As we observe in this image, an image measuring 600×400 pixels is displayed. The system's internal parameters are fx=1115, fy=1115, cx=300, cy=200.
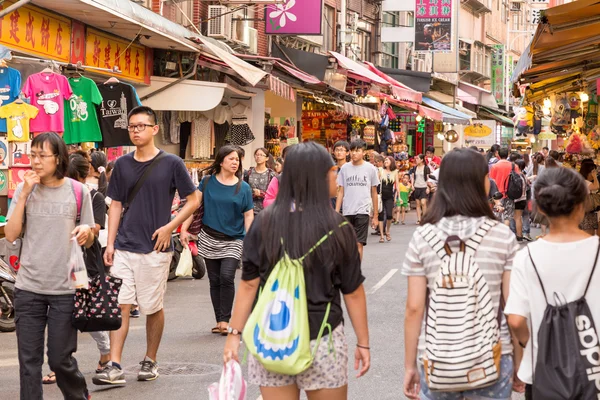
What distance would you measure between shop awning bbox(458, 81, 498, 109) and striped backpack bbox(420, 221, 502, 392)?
164ft

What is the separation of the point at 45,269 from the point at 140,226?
1516 millimetres

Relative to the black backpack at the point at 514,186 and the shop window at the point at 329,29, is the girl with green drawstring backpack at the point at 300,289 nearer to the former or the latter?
the black backpack at the point at 514,186

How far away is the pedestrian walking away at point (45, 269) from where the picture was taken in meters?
6.58

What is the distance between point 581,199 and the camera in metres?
4.60

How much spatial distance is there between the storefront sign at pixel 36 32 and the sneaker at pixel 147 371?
6704 millimetres

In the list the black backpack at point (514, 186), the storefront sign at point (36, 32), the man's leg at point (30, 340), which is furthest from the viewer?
the black backpack at point (514, 186)

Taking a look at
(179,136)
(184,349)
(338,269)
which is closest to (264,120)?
(179,136)

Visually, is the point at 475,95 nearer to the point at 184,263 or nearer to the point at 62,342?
the point at 184,263

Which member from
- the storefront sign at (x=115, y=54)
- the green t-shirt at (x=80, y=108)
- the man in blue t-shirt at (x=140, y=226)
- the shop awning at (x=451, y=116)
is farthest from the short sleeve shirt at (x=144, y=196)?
the shop awning at (x=451, y=116)

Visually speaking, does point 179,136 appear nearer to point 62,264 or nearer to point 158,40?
point 158,40

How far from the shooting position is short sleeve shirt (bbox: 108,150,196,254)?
809cm

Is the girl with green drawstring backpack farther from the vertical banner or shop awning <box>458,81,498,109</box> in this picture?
the vertical banner

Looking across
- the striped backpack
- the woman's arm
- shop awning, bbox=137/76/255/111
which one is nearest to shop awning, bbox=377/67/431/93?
shop awning, bbox=137/76/255/111

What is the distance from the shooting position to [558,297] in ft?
14.6
